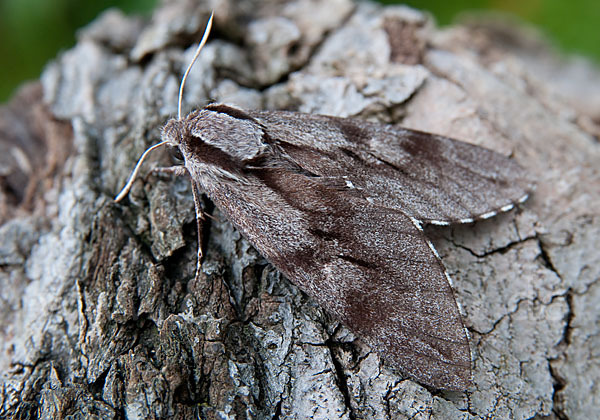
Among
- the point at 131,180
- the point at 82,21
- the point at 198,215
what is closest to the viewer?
Result: the point at 198,215

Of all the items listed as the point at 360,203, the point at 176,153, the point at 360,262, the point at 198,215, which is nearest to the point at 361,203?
the point at 360,203

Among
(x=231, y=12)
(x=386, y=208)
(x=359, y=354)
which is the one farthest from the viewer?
(x=231, y=12)

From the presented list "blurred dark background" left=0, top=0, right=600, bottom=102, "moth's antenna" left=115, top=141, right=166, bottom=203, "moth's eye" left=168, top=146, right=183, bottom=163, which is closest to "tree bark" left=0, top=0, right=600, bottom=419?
"moth's antenna" left=115, top=141, right=166, bottom=203

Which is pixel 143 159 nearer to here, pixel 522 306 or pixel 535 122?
pixel 522 306

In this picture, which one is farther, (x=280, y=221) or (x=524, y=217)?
(x=524, y=217)

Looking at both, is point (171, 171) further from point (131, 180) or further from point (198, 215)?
point (198, 215)

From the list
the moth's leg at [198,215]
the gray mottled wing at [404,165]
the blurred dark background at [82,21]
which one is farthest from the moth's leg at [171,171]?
the blurred dark background at [82,21]

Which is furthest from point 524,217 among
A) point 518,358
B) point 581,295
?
point 518,358
